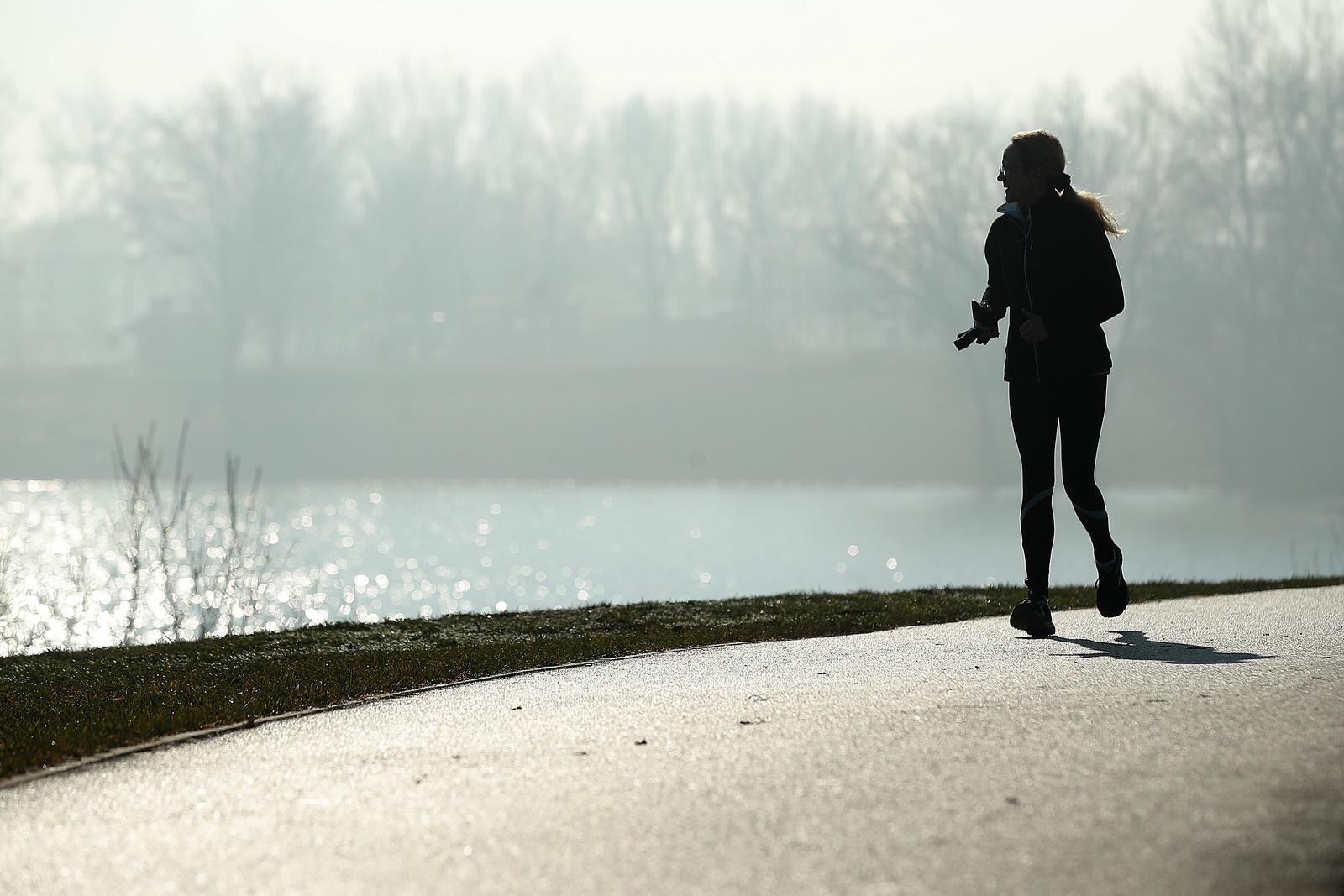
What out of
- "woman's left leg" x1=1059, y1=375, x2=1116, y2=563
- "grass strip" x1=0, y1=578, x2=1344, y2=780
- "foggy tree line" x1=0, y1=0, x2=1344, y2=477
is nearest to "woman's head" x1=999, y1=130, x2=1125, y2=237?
"woman's left leg" x1=1059, y1=375, x2=1116, y2=563

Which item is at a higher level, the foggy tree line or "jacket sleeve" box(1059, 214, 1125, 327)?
the foggy tree line

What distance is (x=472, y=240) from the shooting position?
82.1 metres

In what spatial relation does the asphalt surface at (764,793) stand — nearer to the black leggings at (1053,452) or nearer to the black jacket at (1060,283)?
the black leggings at (1053,452)

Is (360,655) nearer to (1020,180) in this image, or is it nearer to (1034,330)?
(1034,330)

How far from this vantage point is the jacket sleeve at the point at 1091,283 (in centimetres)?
727

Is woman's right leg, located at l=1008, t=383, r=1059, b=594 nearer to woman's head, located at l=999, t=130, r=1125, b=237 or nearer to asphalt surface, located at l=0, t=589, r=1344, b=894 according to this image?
woman's head, located at l=999, t=130, r=1125, b=237

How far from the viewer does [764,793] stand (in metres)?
4.41

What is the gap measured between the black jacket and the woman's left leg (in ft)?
0.30

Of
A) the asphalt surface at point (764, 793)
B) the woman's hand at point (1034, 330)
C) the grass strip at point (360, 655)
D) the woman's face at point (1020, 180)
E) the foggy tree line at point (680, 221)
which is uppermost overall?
the foggy tree line at point (680, 221)

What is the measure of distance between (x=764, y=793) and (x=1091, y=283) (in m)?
3.77

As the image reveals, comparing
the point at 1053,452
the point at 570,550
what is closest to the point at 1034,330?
the point at 1053,452

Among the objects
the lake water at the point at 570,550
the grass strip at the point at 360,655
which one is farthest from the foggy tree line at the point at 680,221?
the grass strip at the point at 360,655

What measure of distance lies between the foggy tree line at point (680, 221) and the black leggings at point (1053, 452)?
40220mm

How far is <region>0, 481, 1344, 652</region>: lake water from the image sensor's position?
21062 mm
